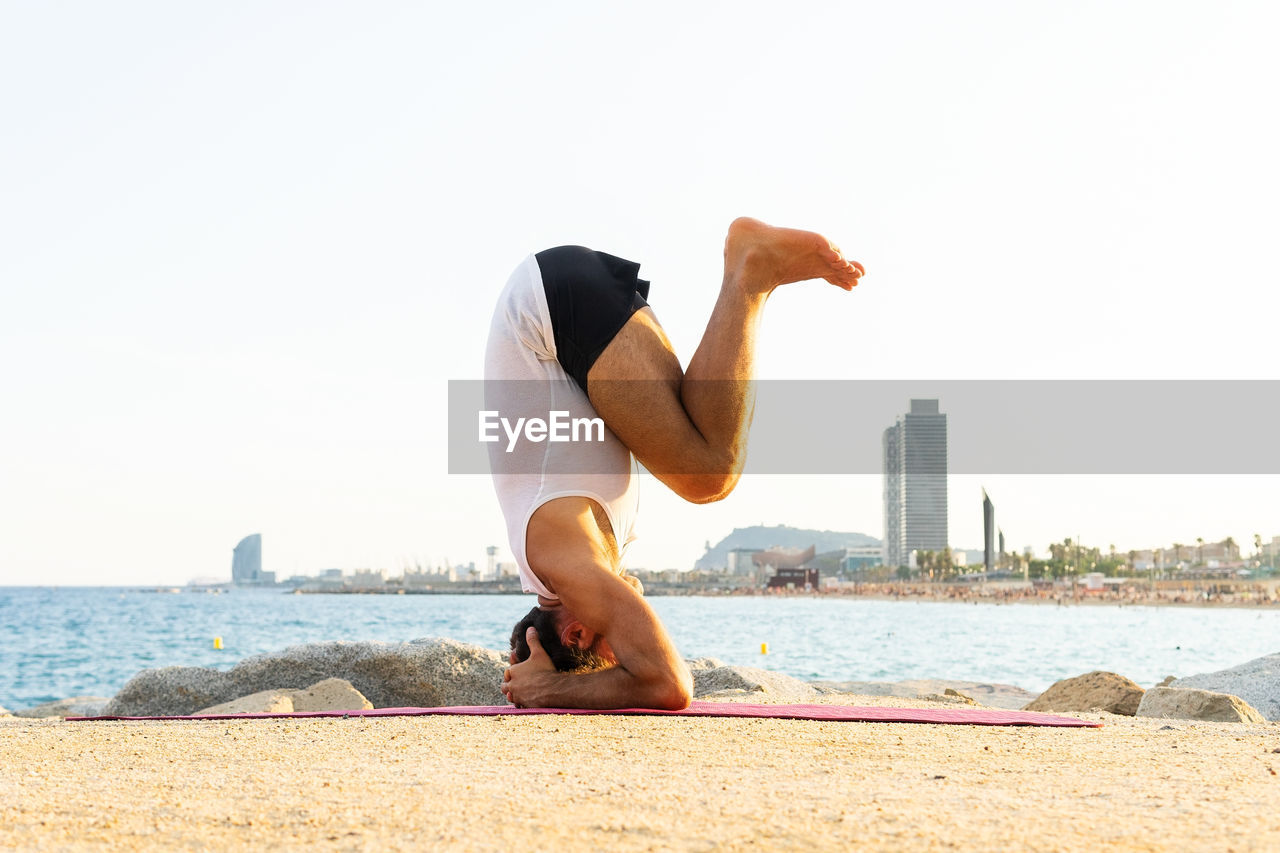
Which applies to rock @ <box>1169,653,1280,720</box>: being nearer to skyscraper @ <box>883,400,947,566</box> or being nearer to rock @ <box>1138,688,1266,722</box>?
rock @ <box>1138,688,1266,722</box>

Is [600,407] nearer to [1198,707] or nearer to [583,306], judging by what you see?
[583,306]

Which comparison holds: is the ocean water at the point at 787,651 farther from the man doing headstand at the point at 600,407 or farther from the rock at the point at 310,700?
the man doing headstand at the point at 600,407

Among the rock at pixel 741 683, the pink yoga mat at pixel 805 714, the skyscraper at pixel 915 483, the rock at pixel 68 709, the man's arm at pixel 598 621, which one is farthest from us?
the skyscraper at pixel 915 483

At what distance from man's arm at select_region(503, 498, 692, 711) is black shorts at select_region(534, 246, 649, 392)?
52 centimetres

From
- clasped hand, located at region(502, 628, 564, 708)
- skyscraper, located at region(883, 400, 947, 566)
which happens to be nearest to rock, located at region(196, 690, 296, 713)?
clasped hand, located at region(502, 628, 564, 708)

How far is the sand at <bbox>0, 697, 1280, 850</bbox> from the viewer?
1.75m

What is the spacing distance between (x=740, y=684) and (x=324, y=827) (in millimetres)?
4547

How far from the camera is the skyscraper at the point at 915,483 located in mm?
159500

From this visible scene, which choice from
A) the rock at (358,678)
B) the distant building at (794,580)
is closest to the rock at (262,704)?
the rock at (358,678)

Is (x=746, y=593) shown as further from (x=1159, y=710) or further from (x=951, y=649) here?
(x=1159, y=710)

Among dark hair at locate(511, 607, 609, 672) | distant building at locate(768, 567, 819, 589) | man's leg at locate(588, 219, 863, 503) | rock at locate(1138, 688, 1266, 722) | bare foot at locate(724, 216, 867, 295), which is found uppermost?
bare foot at locate(724, 216, 867, 295)

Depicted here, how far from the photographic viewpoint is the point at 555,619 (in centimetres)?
379

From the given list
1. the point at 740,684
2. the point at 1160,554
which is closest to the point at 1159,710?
the point at 740,684

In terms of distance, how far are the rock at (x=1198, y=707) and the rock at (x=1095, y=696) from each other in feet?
2.79
